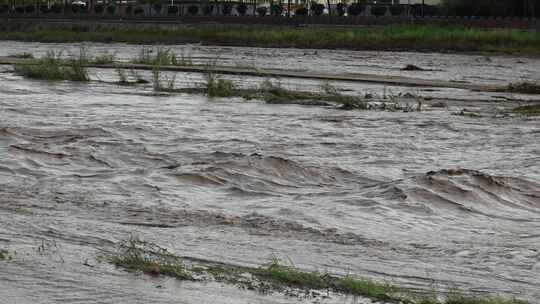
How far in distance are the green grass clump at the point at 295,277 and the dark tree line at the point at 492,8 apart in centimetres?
7222

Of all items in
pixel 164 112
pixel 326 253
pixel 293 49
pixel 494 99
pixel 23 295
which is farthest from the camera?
pixel 293 49

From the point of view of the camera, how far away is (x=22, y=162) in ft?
44.0

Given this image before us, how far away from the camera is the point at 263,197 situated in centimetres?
1179

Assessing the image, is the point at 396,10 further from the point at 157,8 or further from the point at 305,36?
the point at 157,8

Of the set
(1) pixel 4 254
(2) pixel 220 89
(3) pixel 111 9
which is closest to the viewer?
(1) pixel 4 254

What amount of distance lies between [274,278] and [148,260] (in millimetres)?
984

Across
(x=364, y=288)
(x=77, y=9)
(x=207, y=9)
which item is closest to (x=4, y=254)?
(x=364, y=288)

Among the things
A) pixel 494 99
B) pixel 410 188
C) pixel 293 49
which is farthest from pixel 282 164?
pixel 293 49

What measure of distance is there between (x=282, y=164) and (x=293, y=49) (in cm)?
5073

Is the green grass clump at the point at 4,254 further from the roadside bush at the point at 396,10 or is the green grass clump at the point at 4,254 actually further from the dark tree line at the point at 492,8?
the roadside bush at the point at 396,10

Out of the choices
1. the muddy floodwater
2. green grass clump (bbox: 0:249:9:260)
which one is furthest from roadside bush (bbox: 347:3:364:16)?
Result: green grass clump (bbox: 0:249:9:260)

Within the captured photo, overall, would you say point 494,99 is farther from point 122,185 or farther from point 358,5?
point 358,5

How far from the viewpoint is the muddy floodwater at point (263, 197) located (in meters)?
8.20

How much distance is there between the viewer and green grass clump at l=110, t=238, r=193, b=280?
789 cm
